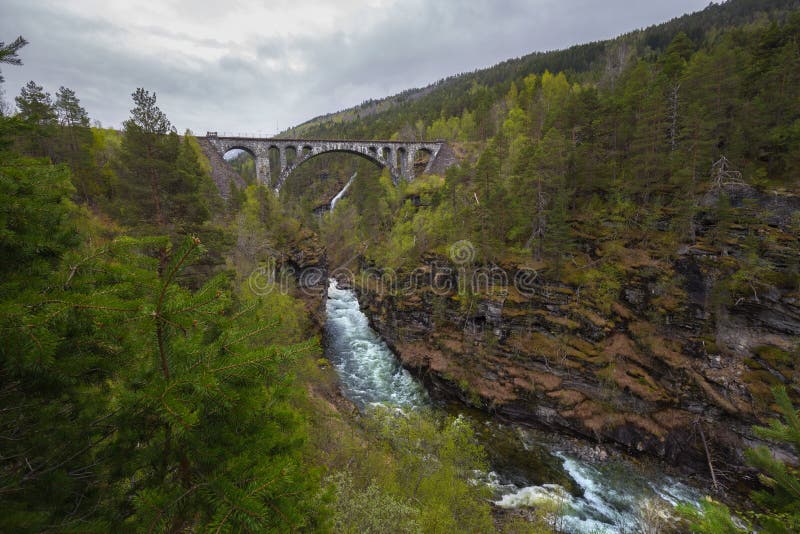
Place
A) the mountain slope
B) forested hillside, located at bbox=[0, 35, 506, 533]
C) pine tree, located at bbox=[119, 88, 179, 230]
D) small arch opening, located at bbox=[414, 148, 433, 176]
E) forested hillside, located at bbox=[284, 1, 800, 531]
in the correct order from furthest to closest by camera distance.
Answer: the mountain slope
small arch opening, located at bbox=[414, 148, 433, 176]
forested hillside, located at bbox=[284, 1, 800, 531]
pine tree, located at bbox=[119, 88, 179, 230]
forested hillside, located at bbox=[0, 35, 506, 533]

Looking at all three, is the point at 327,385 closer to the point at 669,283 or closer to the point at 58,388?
the point at 58,388

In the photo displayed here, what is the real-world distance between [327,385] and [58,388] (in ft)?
70.5

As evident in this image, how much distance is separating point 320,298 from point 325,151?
27101mm

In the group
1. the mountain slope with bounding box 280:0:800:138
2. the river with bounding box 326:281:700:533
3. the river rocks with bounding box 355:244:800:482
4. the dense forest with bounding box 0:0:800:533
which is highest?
the mountain slope with bounding box 280:0:800:138

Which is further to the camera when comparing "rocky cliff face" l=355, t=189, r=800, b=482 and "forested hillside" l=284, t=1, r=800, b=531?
"forested hillside" l=284, t=1, r=800, b=531

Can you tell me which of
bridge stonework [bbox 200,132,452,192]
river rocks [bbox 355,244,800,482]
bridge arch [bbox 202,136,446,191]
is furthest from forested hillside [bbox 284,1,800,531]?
bridge arch [bbox 202,136,446,191]

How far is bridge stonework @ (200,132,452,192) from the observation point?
45741 mm

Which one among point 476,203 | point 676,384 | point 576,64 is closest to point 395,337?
point 476,203

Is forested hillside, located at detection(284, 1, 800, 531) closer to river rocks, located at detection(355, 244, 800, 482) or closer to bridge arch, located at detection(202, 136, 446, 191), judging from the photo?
river rocks, located at detection(355, 244, 800, 482)

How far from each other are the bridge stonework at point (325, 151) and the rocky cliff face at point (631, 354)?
3384 centimetres

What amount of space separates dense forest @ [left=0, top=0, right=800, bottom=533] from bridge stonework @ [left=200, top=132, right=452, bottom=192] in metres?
8.04

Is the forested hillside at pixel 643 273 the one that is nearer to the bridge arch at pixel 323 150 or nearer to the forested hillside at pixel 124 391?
the forested hillside at pixel 124 391

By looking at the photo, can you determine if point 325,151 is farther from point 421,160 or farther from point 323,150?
point 421,160

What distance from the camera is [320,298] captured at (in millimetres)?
37375
